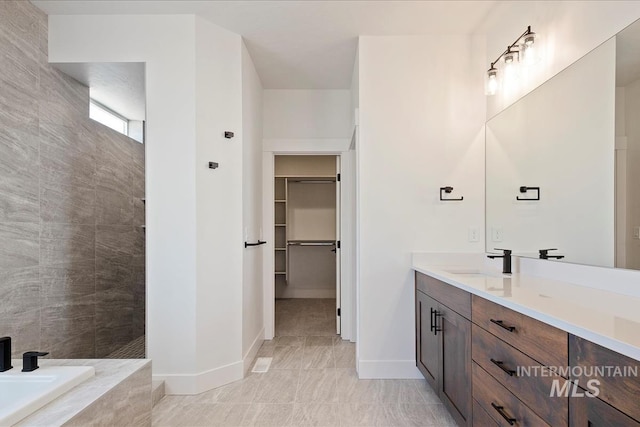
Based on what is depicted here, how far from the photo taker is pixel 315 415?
2273 mm

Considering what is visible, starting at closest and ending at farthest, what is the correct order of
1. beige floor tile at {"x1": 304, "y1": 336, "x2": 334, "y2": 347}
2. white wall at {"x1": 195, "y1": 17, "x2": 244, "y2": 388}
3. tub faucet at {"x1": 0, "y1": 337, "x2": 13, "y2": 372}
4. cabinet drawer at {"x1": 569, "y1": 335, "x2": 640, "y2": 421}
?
cabinet drawer at {"x1": 569, "y1": 335, "x2": 640, "y2": 421}, tub faucet at {"x1": 0, "y1": 337, "x2": 13, "y2": 372}, white wall at {"x1": 195, "y1": 17, "x2": 244, "y2": 388}, beige floor tile at {"x1": 304, "y1": 336, "x2": 334, "y2": 347}

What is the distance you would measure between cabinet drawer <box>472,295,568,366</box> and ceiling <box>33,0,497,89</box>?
2.06 meters

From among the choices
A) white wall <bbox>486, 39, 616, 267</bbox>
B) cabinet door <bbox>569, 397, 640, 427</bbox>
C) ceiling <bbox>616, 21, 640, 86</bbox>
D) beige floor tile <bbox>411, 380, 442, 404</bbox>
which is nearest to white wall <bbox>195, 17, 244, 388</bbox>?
beige floor tile <bbox>411, 380, 442, 404</bbox>

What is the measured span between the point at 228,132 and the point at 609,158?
2.38 metres

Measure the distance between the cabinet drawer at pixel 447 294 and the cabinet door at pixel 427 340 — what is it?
0.06 metres

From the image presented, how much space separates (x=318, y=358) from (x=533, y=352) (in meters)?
2.36

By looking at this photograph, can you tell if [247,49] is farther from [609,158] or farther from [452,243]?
[609,158]

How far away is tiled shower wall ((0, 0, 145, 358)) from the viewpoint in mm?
2271

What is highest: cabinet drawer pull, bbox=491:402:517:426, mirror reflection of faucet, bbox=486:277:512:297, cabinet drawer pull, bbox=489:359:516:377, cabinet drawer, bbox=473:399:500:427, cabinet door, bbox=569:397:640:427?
mirror reflection of faucet, bbox=486:277:512:297

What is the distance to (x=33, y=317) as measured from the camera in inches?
95.5

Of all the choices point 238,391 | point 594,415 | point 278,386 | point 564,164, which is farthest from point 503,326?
point 238,391

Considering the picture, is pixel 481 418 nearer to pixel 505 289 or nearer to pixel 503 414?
pixel 503 414

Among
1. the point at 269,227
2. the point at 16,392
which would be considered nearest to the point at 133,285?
the point at 269,227

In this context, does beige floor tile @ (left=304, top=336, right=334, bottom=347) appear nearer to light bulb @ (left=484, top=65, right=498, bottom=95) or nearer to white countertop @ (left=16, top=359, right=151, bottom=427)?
white countertop @ (left=16, top=359, right=151, bottom=427)
